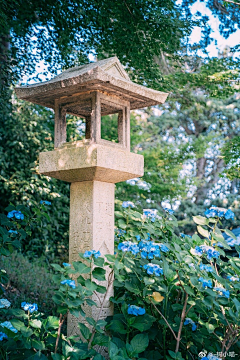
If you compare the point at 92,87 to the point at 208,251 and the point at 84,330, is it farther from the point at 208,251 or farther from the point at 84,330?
the point at 84,330

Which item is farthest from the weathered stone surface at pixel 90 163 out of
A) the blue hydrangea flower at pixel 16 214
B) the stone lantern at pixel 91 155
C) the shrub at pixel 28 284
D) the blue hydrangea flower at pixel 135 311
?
the shrub at pixel 28 284

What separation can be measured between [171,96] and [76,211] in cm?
407

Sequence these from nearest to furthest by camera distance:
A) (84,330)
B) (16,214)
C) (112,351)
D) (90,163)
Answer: (112,351) → (84,330) → (90,163) → (16,214)

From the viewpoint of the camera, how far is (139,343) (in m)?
2.31

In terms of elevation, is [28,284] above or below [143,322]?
below

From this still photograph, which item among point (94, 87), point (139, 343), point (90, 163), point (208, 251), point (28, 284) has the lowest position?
point (28, 284)

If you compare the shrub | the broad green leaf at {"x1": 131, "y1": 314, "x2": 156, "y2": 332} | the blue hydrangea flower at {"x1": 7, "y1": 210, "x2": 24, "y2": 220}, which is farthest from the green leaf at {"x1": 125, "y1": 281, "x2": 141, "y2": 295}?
the shrub

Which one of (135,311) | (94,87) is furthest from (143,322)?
(94,87)

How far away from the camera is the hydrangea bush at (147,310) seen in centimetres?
217

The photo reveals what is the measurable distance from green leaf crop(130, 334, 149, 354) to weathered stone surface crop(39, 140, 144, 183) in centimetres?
112

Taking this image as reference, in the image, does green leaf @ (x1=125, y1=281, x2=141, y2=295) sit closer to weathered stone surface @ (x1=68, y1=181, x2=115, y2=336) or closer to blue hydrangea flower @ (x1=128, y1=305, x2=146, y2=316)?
blue hydrangea flower @ (x1=128, y1=305, x2=146, y2=316)

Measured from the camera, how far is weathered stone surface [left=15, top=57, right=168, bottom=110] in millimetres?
2539

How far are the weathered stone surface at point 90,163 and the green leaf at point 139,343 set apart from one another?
44.2 inches

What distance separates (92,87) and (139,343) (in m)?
1.72
